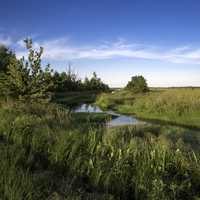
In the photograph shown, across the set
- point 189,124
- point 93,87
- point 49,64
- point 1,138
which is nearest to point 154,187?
point 1,138

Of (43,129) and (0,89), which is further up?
(0,89)

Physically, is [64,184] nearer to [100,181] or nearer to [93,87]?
[100,181]

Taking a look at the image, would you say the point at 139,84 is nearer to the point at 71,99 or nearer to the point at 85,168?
the point at 71,99

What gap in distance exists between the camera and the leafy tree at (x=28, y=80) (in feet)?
49.0

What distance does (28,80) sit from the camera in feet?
50.5

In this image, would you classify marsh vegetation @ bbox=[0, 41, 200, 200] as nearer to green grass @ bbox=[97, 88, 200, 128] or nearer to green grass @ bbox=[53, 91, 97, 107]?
green grass @ bbox=[97, 88, 200, 128]

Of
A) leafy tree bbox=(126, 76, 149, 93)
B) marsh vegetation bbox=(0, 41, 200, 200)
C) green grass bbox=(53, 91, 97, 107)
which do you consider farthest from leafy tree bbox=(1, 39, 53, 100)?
leafy tree bbox=(126, 76, 149, 93)

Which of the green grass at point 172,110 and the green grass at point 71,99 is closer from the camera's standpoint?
the green grass at point 172,110

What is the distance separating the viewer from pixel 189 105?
73.8 feet

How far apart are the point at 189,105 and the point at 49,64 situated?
13122 mm

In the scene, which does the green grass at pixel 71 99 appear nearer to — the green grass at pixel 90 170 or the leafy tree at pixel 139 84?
the leafy tree at pixel 139 84

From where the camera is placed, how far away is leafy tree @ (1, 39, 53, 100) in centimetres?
1495

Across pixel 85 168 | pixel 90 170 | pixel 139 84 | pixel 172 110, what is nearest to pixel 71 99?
pixel 139 84

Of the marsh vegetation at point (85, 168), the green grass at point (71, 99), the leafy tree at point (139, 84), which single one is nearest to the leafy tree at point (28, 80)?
the marsh vegetation at point (85, 168)
